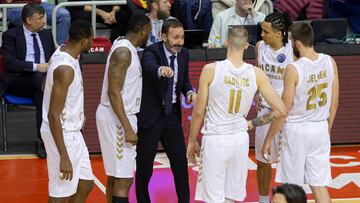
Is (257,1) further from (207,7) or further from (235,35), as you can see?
(235,35)

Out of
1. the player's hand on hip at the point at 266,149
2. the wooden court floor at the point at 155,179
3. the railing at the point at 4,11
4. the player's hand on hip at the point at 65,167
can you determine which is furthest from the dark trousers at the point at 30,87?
the player's hand on hip at the point at 266,149

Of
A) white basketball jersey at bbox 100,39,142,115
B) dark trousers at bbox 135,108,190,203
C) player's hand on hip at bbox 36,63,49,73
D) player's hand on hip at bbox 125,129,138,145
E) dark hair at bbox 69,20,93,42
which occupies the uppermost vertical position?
dark hair at bbox 69,20,93,42

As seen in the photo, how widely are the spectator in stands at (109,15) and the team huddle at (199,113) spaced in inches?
179

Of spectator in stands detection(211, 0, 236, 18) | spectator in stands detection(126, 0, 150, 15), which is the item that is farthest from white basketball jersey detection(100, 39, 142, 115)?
spectator in stands detection(211, 0, 236, 18)

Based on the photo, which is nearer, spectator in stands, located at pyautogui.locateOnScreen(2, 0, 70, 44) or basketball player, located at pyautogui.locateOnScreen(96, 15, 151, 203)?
basketball player, located at pyautogui.locateOnScreen(96, 15, 151, 203)

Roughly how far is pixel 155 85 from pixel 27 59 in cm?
353

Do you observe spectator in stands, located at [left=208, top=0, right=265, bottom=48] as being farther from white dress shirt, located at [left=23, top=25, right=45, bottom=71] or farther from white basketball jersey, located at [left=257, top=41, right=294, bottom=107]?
white basketball jersey, located at [left=257, top=41, right=294, bottom=107]

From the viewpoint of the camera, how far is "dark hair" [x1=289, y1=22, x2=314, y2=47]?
8.95 metres

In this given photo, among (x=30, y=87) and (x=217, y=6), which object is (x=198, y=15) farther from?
(x=30, y=87)

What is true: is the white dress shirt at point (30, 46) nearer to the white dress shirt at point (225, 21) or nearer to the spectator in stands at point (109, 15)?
the spectator in stands at point (109, 15)

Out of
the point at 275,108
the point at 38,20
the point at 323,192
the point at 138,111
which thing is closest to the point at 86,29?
the point at 138,111

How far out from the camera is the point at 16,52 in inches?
511

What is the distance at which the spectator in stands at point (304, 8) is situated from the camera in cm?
1494

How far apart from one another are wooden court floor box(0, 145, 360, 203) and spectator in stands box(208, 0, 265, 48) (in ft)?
5.96
